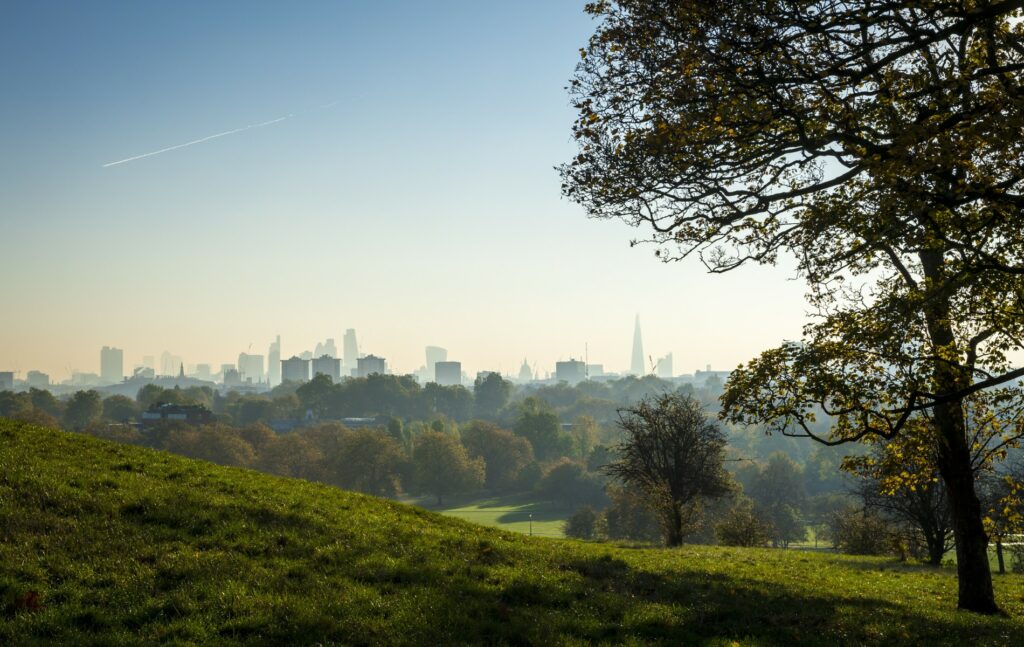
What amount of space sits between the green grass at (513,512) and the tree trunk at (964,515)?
86.5m

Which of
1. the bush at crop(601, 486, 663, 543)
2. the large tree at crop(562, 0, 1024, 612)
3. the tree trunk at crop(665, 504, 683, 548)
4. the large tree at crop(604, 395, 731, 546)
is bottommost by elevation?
the bush at crop(601, 486, 663, 543)

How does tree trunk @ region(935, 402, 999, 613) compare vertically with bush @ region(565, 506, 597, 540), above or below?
above

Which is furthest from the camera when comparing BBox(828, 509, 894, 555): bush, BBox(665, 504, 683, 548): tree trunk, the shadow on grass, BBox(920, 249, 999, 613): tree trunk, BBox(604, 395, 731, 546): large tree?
BBox(828, 509, 894, 555): bush

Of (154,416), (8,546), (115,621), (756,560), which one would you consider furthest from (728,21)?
(154,416)

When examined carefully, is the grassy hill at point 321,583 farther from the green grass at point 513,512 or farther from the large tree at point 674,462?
the green grass at point 513,512

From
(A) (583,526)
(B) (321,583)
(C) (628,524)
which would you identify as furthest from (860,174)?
(A) (583,526)

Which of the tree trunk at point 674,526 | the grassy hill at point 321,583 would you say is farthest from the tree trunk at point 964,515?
the tree trunk at point 674,526

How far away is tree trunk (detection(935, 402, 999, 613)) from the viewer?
16.0 meters

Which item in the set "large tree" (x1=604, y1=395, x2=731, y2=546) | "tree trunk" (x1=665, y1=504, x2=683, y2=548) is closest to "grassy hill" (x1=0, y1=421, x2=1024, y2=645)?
"tree trunk" (x1=665, y1=504, x2=683, y2=548)

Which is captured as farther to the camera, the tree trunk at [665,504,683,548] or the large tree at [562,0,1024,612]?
the tree trunk at [665,504,683,548]

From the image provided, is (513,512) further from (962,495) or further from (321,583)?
(321,583)

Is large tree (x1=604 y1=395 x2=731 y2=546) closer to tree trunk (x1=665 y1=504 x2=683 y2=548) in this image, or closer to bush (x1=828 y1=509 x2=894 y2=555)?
tree trunk (x1=665 y1=504 x2=683 y2=548)

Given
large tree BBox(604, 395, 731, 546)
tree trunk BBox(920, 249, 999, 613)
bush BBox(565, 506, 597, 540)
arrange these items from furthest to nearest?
bush BBox(565, 506, 597, 540)
large tree BBox(604, 395, 731, 546)
tree trunk BBox(920, 249, 999, 613)

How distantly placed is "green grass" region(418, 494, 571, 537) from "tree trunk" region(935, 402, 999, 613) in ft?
284
